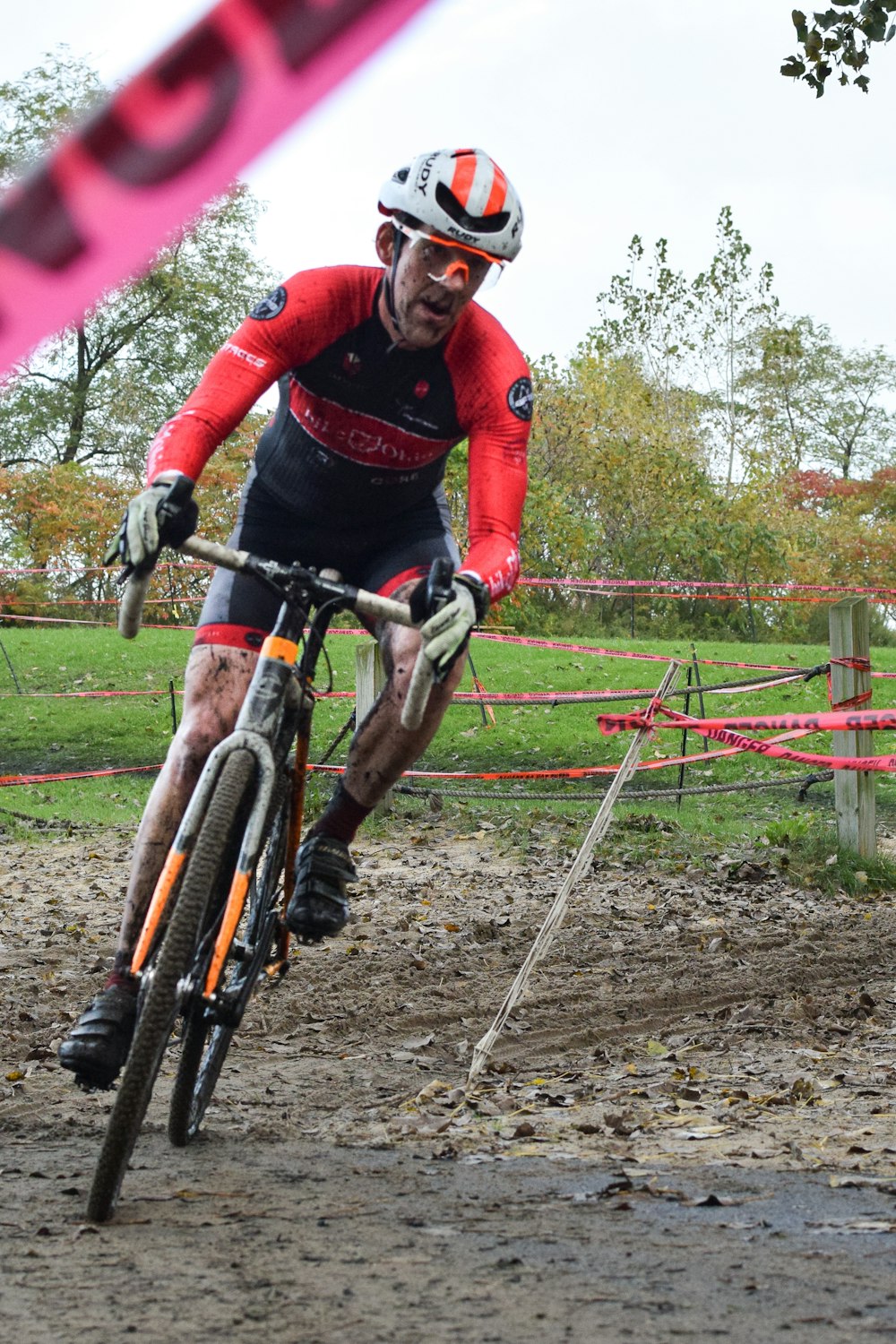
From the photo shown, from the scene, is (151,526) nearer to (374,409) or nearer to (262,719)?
(262,719)

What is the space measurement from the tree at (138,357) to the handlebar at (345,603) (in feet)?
91.4

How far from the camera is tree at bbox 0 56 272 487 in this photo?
31.9 meters

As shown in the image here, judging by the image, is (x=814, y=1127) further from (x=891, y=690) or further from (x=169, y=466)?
(x=891, y=690)

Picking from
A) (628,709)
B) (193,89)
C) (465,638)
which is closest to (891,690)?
(628,709)

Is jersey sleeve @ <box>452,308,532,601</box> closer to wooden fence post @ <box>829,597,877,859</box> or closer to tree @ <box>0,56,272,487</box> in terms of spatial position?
wooden fence post @ <box>829,597,877,859</box>

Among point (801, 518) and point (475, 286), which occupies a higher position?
point (801, 518)

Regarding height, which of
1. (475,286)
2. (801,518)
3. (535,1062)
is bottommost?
(535,1062)

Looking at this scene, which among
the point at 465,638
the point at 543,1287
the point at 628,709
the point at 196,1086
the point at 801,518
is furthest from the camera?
the point at 801,518

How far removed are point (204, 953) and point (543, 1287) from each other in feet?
3.84

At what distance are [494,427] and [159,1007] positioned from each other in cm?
199

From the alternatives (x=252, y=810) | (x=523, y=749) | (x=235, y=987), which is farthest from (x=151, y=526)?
(x=523, y=749)

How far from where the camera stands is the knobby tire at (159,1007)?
3.21 m

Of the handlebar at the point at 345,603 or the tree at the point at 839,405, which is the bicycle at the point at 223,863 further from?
the tree at the point at 839,405

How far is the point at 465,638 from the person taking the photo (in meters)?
3.81
